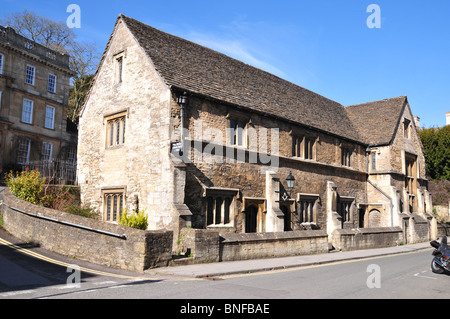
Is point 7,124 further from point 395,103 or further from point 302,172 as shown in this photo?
point 395,103

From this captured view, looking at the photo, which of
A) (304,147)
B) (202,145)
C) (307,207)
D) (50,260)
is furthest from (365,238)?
(50,260)

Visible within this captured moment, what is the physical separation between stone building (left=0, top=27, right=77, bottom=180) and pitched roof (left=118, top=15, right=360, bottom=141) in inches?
534

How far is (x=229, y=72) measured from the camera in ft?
68.8

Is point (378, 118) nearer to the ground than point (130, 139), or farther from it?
farther from it

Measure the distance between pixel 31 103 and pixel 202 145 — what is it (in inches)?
811

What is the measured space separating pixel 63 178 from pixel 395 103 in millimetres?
25531

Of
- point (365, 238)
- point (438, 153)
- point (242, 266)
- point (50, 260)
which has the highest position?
point (438, 153)

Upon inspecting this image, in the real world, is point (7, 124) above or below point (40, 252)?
above

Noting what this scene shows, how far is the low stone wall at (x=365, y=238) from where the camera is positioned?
1967 centimetres

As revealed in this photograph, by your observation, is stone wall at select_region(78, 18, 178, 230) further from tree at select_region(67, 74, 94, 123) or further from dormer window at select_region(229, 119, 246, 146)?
tree at select_region(67, 74, 94, 123)

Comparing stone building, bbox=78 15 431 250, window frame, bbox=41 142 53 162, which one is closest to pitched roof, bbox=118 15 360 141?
stone building, bbox=78 15 431 250

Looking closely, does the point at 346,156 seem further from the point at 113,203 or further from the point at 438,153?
the point at 438,153

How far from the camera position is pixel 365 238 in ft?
70.8
